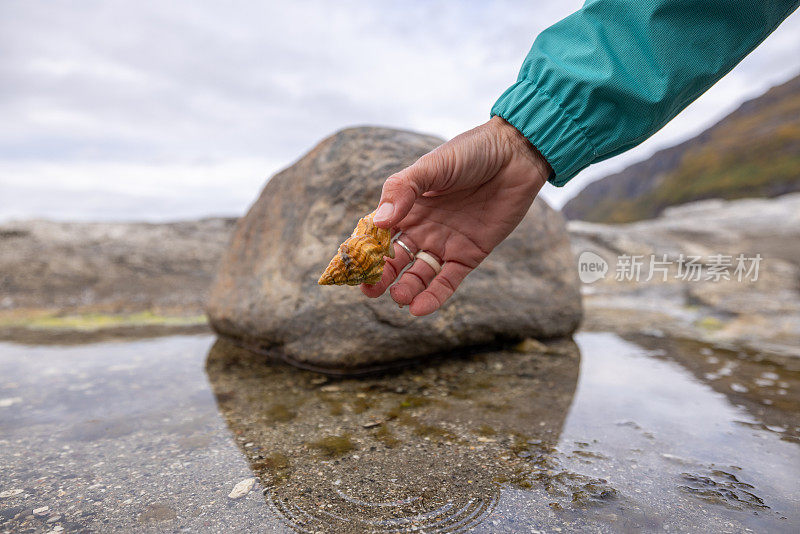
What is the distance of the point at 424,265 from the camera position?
2.12 meters

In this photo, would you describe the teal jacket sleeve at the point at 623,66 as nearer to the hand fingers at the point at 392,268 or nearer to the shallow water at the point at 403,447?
the hand fingers at the point at 392,268

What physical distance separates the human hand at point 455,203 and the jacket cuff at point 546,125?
0.18 ft

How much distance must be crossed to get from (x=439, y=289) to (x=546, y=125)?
31.7 inches

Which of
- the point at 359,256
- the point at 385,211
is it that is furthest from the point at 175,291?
the point at 385,211

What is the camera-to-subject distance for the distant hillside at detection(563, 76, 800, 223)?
3941 centimetres

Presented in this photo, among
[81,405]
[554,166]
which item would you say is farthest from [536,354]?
[81,405]

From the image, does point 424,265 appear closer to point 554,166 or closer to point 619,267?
point 554,166

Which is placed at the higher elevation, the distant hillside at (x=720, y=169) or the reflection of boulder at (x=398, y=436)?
the distant hillside at (x=720, y=169)

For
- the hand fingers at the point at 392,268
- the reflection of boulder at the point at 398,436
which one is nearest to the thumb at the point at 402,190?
the hand fingers at the point at 392,268

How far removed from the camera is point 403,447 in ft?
6.67

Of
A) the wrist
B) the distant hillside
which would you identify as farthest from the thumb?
the distant hillside

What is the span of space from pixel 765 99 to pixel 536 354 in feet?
259

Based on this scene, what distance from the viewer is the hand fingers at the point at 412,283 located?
1979mm

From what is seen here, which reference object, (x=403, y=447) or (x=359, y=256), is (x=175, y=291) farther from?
(x=359, y=256)
